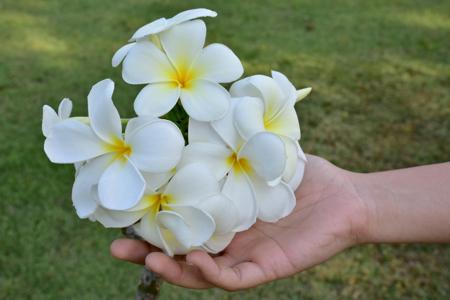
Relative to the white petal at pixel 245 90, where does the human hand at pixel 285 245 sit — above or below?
below

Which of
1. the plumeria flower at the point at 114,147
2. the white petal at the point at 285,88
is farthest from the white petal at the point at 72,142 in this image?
the white petal at the point at 285,88

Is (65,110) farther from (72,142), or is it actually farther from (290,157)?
(290,157)

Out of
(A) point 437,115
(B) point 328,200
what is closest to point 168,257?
(B) point 328,200

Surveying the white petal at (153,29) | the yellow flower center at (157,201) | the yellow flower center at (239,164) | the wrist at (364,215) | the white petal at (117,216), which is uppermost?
the white petal at (153,29)

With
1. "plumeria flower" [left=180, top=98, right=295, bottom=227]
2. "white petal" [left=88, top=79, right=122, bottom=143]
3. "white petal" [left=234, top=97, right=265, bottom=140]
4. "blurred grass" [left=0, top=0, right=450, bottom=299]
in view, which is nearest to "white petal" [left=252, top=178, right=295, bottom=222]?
"plumeria flower" [left=180, top=98, right=295, bottom=227]

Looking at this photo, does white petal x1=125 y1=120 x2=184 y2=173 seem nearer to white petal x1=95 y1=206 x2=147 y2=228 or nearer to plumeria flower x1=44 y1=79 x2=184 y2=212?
plumeria flower x1=44 y1=79 x2=184 y2=212

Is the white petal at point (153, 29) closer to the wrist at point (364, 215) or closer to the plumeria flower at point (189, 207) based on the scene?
the plumeria flower at point (189, 207)
